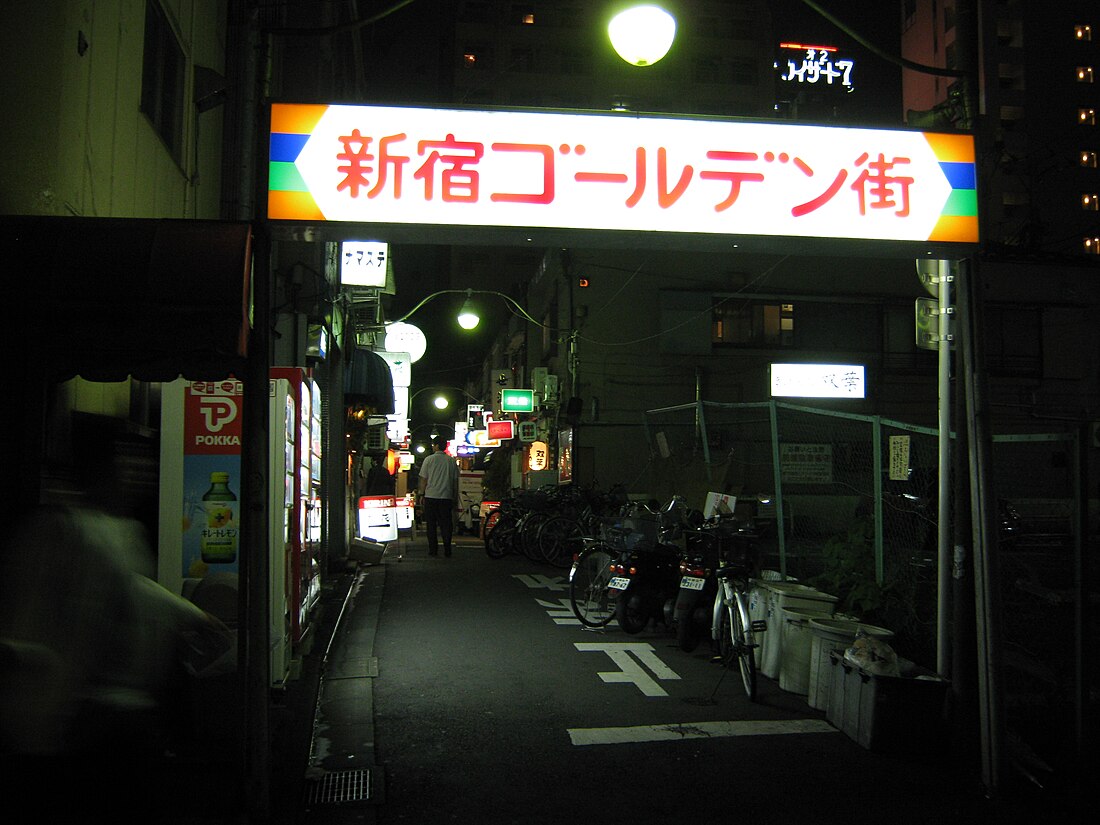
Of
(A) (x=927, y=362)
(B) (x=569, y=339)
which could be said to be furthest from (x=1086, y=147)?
(B) (x=569, y=339)

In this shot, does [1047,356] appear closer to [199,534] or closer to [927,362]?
[927,362]

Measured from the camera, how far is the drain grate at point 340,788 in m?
4.84

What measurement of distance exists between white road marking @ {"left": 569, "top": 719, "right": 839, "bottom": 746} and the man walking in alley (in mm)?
11192

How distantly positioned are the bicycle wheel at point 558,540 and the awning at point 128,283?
43.5 feet

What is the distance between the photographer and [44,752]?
2.78 meters

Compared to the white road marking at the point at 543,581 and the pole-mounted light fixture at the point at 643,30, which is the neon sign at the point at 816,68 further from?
the pole-mounted light fixture at the point at 643,30

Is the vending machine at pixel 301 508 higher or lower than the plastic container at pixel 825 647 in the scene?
higher

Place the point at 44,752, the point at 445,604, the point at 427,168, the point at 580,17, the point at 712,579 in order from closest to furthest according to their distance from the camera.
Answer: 1. the point at 44,752
2. the point at 427,168
3. the point at 712,579
4. the point at 445,604
5. the point at 580,17

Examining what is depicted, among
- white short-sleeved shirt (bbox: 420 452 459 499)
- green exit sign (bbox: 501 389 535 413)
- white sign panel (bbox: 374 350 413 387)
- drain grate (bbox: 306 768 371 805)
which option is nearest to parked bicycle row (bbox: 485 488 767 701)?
drain grate (bbox: 306 768 371 805)

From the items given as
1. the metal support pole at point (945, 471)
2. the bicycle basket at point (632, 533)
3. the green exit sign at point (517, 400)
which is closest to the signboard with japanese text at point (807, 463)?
the bicycle basket at point (632, 533)

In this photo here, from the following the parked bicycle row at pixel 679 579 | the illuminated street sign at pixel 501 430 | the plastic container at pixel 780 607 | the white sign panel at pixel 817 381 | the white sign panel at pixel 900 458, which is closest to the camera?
the parked bicycle row at pixel 679 579

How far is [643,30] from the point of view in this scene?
6211 millimetres

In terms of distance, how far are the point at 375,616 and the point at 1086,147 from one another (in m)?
59.8

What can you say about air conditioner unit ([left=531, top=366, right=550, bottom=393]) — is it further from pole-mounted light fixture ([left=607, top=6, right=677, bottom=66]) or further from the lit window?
pole-mounted light fixture ([left=607, top=6, right=677, bottom=66])
